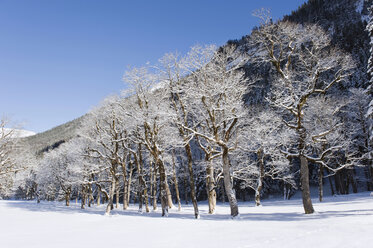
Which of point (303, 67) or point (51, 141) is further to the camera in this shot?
point (51, 141)

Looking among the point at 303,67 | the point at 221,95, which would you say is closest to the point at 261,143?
the point at 221,95

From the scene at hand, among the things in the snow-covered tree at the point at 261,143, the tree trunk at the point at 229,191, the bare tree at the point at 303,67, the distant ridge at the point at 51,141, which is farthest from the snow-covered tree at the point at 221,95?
the distant ridge at the point at 51,141

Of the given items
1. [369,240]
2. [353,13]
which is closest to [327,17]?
[353,13]

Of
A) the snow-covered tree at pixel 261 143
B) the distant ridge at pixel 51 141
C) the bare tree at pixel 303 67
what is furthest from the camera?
the distant ridge at pixel 51 141

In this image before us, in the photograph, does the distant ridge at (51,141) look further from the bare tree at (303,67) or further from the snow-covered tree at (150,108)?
the bare tree at (303,67)

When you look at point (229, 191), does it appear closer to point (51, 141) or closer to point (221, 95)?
point (221, 95)

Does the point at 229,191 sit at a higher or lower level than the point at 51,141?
lower

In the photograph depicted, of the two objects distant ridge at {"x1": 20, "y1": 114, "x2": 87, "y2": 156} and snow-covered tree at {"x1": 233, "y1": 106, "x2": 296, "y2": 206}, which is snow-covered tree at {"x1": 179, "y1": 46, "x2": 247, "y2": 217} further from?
distant ridge at {"x1": 20, "y1": 114, "x2": 87, "y2": 156}

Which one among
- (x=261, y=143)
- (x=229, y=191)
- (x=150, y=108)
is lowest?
(x=229, y=191)

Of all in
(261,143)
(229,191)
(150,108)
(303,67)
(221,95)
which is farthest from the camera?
(261,143)

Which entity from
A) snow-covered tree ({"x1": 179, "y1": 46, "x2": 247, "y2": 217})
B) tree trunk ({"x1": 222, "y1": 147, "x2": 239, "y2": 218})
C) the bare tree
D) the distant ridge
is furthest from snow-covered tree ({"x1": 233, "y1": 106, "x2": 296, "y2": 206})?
the distant ridge

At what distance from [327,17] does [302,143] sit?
89467 mm

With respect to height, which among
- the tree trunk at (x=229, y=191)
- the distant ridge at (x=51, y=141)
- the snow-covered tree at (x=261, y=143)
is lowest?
the tree trunk at (x=229, y=191)

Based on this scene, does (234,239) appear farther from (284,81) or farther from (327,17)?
(327,17)
